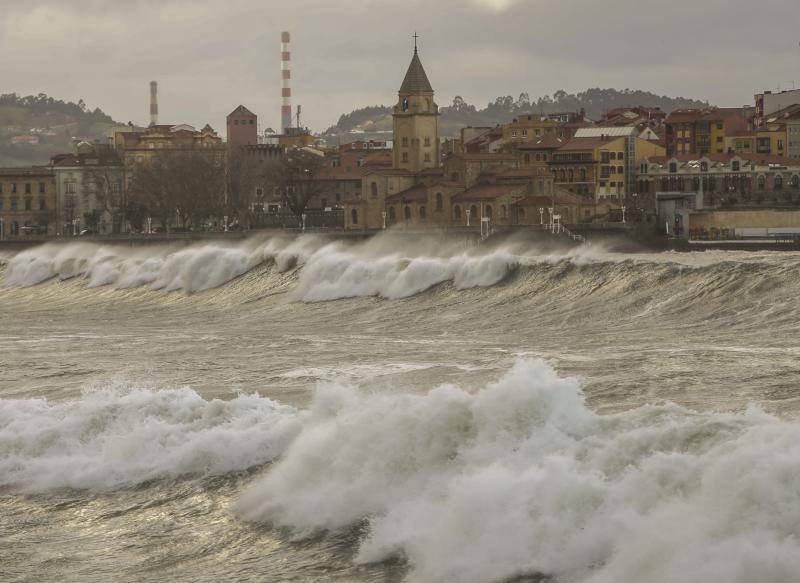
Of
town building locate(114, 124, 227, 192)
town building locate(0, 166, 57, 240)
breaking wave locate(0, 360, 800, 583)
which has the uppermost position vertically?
town building locate(114, 124, 227, 192)

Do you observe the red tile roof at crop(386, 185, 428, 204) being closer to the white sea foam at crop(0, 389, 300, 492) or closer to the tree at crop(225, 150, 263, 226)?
the tree at crop(225, 150, 263, 226)

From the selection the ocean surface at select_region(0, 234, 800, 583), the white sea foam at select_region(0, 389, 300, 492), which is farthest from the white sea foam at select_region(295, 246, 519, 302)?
the white sea foam at select_region(0, 389, 300, 492)

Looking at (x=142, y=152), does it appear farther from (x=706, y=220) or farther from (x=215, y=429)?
(x=215, y=429)

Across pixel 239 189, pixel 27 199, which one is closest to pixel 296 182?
pixel 239 189

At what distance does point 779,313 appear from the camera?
3856 centimetres

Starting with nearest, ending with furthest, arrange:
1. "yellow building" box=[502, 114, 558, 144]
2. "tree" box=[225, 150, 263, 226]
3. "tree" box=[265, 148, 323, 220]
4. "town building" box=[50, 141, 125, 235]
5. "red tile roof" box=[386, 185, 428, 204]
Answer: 1. "red tile roof" box=[386, 185, 428, 204]
2. "tree" box=[225, 150, 263, 226]
3. "tree" box=[265, 148, 323, 220]
4. "town building" box=[50, 141, 125, 235]
5. "yellow building" box=[502, 114, 558, 144]

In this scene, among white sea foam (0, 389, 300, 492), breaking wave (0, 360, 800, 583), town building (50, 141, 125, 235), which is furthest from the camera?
town building (50, 141, 125, 235)

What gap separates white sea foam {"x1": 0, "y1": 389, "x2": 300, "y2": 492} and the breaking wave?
0.03 meters

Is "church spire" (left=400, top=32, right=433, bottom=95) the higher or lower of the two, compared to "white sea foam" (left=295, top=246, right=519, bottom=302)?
higher

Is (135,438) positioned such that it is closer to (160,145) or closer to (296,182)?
(296,182)

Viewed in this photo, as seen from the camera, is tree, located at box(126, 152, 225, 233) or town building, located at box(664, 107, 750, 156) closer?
tree, located at box(126, 152, 225, 233)

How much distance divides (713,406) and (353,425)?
21.2 ft

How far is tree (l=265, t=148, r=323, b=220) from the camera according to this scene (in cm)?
13400

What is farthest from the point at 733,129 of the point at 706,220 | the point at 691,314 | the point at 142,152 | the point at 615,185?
the point at 691,314
